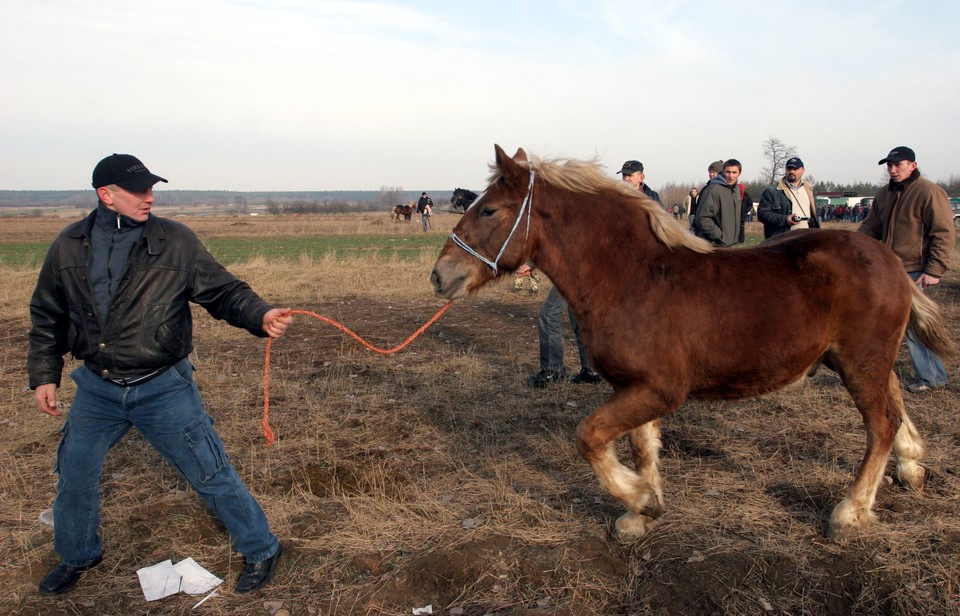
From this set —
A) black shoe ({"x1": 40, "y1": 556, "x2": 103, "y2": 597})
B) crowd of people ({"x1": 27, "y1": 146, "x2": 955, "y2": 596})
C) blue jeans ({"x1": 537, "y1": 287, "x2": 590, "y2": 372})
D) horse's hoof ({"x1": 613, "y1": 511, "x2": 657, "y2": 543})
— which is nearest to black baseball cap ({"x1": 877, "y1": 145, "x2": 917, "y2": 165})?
blue jeans ({"x1": 537, "y1": 287, "x2": 590, "y2": 372})

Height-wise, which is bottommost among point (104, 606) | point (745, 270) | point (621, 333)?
point (104, 606)

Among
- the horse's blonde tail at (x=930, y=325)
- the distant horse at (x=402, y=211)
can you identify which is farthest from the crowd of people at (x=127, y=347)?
the distant horse at (x=402, y=211)

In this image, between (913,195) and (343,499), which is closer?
(343,499)

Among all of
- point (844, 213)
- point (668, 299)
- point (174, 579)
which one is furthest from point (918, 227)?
point (844, 213)

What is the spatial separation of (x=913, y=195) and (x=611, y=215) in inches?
155

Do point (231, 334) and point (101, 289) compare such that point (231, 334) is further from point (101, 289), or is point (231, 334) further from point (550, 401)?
point (101, 289)

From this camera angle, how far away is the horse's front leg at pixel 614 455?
3.83 meters

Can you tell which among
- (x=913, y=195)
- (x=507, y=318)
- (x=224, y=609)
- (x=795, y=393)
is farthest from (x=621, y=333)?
(x=507, y=318)

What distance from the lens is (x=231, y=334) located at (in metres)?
10.5

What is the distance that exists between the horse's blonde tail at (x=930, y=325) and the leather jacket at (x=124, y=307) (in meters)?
4.26

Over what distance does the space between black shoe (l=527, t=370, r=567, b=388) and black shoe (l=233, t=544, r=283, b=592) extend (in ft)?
13.0

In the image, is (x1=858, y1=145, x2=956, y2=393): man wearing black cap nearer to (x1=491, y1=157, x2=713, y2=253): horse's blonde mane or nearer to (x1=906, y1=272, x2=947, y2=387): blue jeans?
(x1=906, y1=272, x2=947, y2=387): blue jeans

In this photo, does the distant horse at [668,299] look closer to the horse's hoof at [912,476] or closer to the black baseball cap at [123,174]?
the horse's hoof at [912,476]

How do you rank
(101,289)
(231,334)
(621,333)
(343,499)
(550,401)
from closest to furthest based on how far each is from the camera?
(101,289) → (621,333) → (343,499) → (550,401) → (231,334)
